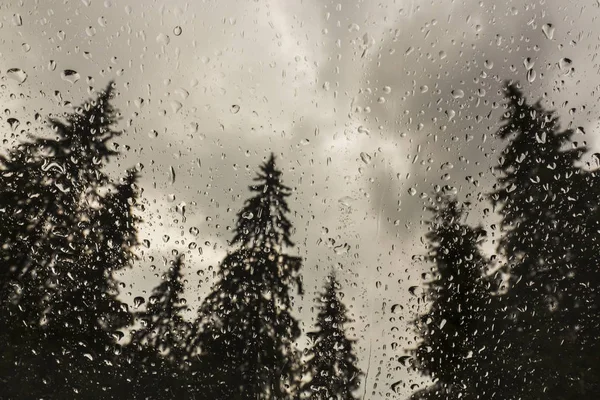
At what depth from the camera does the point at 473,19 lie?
3.84m

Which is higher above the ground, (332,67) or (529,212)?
(332,67)

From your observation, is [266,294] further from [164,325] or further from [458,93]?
[458,93]

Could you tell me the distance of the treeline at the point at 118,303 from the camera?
290 centimetres

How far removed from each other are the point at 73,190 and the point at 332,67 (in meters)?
2.71

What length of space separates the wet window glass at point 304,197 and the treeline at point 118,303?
2cm

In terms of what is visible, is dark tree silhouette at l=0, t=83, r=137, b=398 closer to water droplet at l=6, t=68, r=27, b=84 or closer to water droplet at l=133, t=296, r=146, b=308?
water droplet at l=133, t=296, r=146, b=308

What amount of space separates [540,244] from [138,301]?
3725mm

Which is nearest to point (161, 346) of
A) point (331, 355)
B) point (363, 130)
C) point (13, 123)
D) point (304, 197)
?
point (331, 355)

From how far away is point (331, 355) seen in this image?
12.1ft

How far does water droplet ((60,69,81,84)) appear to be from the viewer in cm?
334

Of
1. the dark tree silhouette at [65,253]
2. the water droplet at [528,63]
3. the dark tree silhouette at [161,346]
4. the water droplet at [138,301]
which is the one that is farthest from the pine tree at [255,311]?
the water droplet at [528,63]

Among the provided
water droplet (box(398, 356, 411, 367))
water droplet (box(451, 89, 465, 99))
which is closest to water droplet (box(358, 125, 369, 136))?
water droplet (box(451, 89, 465, 99))

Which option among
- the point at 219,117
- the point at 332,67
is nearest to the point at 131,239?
the point at 219,117

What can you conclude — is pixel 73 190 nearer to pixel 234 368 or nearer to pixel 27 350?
pixel 27 350
